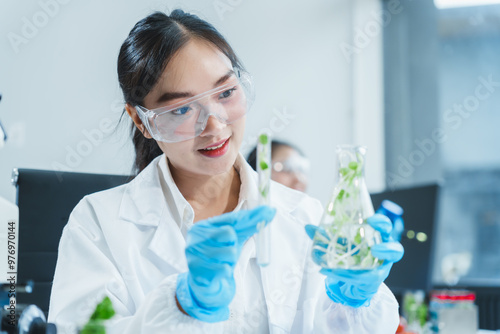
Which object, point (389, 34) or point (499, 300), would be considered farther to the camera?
point (389, 34)

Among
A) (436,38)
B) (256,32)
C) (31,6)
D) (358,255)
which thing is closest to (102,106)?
A: (31,6)

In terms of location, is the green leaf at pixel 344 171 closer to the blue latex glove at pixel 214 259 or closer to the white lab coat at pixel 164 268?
the blue latex glove at pixel 214 259

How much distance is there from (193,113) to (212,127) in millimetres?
62

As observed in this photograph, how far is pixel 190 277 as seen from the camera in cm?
115

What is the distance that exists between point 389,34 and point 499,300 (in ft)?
7.24

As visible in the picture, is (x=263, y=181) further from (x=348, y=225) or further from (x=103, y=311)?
(x=103, y=311)

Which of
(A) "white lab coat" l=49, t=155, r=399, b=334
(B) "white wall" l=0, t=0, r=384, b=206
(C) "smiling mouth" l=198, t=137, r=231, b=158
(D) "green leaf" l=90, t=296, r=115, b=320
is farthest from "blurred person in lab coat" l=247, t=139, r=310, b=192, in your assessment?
(D) "green leaf" l=90, t=296, r=115, b=320

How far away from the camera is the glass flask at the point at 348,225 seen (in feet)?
3.77

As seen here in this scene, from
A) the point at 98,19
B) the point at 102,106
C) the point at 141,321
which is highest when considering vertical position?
the point at 98,19

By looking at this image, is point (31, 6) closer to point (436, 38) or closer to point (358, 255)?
point (358, 255)

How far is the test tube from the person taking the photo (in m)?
1.06

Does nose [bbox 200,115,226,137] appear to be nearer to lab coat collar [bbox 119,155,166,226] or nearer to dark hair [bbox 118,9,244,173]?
dark hair [bbox 118,9,244,173]

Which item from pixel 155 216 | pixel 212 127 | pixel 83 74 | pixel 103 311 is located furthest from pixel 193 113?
pixel 83 74

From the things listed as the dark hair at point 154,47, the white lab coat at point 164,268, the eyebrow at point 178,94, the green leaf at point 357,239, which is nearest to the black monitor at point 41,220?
the white lab coat at point 164,268
